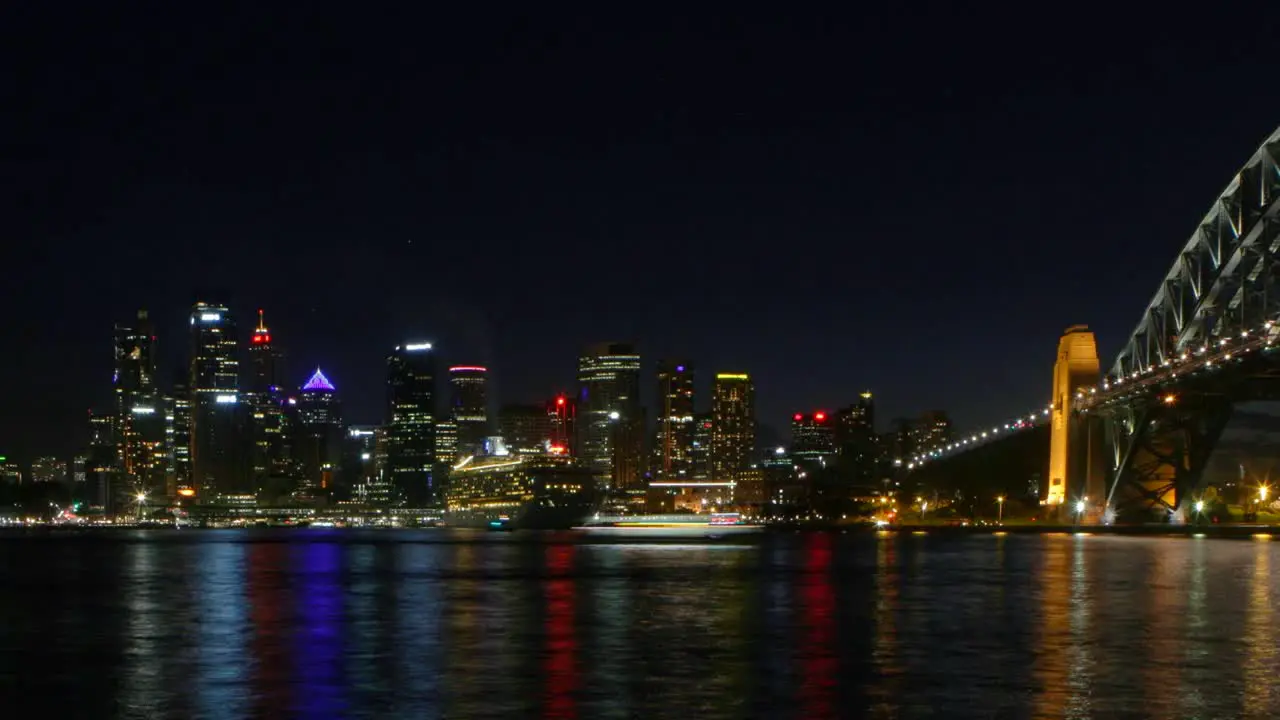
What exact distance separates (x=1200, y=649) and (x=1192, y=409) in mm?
86124

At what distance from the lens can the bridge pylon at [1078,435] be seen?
126 metres

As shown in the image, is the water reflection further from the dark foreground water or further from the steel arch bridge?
the steel arch bridge

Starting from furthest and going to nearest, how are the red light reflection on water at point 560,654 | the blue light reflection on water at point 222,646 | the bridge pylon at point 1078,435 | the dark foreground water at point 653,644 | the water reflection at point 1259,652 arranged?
the bridge pylon at point 1078,435, the blue light reflection on water at point 222,646, the dark foreground water at point 653,644, the red light reflection on water at point 560,654, the water reflection at point 1259,652

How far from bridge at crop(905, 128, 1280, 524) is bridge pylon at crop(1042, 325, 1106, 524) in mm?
82

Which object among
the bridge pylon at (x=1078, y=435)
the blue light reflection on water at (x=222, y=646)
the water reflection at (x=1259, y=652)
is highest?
the bridge pylon at (x=1078, y=435)

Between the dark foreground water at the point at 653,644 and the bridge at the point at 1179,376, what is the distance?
36.6 m

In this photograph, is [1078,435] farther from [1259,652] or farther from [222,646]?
[222,646]

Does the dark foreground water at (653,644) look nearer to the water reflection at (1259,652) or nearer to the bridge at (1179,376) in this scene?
the water reflection at (1259,652)

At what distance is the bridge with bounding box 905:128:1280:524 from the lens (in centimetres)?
9311

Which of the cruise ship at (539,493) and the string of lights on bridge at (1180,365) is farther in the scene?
the cruise ship at (539,493)

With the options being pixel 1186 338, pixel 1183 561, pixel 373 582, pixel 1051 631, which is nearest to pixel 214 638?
pixel 1051 631

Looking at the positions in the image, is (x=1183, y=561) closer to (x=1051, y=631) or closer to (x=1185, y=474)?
(x=1051, y=631)

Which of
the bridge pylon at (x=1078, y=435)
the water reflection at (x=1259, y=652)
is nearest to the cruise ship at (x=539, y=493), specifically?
the bridge pylon at (x=1078, y=435)

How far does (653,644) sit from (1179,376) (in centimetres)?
7568
